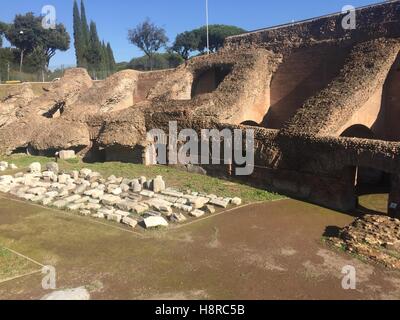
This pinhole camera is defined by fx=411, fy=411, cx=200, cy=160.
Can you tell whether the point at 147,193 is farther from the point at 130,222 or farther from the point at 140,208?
the point at 130,222

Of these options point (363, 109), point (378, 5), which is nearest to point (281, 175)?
point (363, 109)

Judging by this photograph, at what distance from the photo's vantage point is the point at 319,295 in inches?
237

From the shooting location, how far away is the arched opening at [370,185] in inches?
446

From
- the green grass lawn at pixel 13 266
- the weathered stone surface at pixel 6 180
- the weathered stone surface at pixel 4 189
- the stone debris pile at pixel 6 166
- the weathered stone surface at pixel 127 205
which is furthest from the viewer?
the stone debris pile at pixel 6 166

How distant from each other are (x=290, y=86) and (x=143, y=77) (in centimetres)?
936

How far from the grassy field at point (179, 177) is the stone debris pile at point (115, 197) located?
23.5 inches

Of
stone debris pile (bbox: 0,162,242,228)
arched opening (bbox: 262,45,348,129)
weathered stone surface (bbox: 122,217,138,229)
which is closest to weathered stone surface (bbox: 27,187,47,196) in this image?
stone debris pile (bbox: 0,162,242,228)

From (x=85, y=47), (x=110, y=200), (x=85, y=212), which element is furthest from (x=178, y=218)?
(x=85, y=47)

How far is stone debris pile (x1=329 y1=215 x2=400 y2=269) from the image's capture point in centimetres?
715

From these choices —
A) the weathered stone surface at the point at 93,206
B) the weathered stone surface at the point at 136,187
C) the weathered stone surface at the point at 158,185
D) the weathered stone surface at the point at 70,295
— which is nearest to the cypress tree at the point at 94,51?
the weathered stone surface at the point at 136,187

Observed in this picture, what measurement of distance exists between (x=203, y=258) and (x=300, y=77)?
10204 millimetres

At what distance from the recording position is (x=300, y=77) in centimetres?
1555

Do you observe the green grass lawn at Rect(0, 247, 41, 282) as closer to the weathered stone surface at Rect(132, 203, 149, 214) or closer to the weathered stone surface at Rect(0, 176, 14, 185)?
the weathered stone surface at Rect(132, 203, 149, 214)

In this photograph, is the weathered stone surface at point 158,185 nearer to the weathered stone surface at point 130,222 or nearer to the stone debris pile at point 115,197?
the stone debris pile at point 115,197
